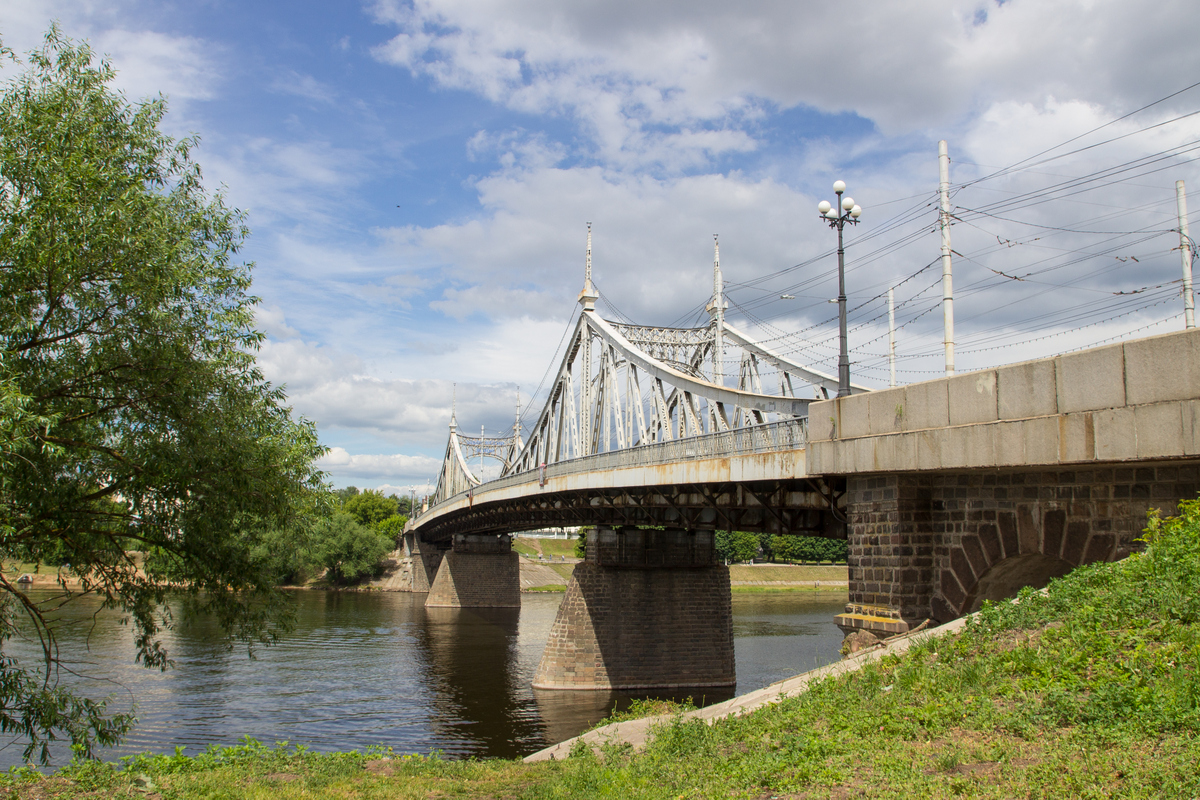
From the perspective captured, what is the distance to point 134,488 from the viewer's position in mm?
9859

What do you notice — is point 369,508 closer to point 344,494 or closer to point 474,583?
point 344,494

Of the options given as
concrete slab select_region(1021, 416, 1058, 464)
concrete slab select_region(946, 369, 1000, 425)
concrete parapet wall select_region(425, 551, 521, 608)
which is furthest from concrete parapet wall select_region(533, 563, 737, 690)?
concrete parapet wall select_region(425, 551, 521, 608)

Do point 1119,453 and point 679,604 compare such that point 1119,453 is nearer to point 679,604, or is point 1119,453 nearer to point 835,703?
Answer: point 835,703

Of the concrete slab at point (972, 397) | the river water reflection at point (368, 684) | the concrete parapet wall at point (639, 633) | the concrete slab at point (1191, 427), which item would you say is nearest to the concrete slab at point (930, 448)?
the concrete slab at point (972, 397)

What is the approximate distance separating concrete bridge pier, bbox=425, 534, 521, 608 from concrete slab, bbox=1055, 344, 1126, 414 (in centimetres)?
5149

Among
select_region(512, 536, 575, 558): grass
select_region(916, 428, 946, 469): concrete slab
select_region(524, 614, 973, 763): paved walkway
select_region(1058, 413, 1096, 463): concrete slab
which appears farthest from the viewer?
select_region(512, 536, 575, 558): grass

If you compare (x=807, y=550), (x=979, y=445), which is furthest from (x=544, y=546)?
(x=979, y=445)

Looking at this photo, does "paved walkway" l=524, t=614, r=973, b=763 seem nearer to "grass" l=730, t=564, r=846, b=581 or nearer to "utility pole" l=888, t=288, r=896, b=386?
"utility pole" l=888, t=288, r=896, b=386

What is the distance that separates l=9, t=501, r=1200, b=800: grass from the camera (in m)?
5.44

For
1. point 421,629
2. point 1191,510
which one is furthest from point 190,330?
point 421,629

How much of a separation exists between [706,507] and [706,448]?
12.2ft

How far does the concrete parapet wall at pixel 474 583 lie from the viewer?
5794 cm

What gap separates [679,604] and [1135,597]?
21.5 metres

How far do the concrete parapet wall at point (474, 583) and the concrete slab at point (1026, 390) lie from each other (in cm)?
5192
